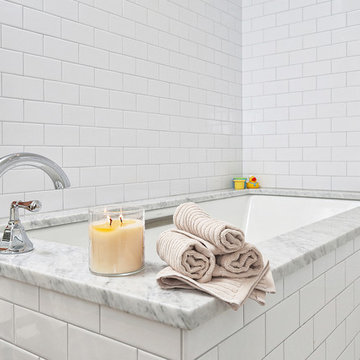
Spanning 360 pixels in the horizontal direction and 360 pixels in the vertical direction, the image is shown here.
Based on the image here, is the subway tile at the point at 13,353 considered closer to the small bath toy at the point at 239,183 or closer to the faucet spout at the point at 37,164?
the faucet spout at the point at 37,164

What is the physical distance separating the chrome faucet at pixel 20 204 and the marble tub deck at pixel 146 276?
1.4 inches

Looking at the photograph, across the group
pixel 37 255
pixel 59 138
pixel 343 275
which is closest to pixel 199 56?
pixel 59 138

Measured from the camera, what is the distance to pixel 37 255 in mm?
969

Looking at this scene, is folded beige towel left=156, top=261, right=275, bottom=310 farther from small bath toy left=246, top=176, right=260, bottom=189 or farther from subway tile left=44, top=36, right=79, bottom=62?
small bath toy left=246, top=176, right=260, bottom=189

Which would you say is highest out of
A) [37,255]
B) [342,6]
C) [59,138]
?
[342,6]

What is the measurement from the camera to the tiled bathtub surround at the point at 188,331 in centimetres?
68

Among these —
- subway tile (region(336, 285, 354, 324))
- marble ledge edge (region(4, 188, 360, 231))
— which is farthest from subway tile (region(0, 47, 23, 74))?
subway tile (region(336, 285, 354, 324))

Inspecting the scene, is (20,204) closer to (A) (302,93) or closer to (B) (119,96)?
(B) (119,96)

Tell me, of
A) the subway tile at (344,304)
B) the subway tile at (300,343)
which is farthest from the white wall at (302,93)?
the subway tile at (300,343)

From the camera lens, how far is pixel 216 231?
74 cm

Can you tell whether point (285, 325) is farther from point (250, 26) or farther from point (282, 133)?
point (250, 26)

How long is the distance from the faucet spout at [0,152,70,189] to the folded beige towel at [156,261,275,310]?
0.44m

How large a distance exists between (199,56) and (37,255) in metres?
1.99

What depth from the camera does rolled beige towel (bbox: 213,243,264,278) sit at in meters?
0.75
